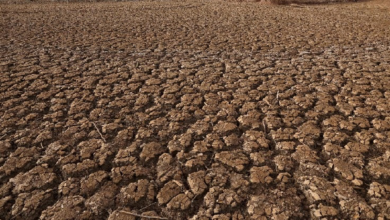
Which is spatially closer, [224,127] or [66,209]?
[66,209]

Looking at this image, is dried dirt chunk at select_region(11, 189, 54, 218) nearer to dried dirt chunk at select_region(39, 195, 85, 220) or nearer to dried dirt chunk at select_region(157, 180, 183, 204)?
dried dirt chunk at select_region(39, 195, 85, 220)

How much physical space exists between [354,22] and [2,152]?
21.3 feet

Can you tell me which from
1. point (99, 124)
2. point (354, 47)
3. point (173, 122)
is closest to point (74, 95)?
point (99, 124)

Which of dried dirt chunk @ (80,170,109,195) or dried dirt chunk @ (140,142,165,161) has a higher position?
dried dirt chunk @ (140,142,165,161)

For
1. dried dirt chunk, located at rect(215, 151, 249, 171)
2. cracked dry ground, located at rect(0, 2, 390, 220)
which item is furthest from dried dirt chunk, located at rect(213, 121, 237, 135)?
dried dirt chunk, located at rect(215, 151, 249, 171)

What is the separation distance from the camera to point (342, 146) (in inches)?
74.8

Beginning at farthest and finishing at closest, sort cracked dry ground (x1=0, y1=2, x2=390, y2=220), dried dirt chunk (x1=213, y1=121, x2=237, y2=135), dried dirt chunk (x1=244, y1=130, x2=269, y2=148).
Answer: dried dirt chunk (x1=213, y1=121, x2=237, y2=135) < dried dirt chunk (x1=244, y1=130, x2=269, y2=148) < cracked dry ground (x1=0, y1=2, x2=390, y2=220)

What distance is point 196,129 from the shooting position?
7.06ft

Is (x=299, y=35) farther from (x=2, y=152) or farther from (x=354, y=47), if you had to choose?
Answer: (x=2, y=152)

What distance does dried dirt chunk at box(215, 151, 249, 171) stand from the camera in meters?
1.77

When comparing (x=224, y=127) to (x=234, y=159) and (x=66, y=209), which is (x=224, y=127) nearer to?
(x=234, y=159)

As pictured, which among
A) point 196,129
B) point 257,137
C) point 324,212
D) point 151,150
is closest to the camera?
point 324,212

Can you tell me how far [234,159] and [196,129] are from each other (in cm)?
46

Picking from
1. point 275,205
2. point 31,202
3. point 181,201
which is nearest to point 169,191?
point 181,201
